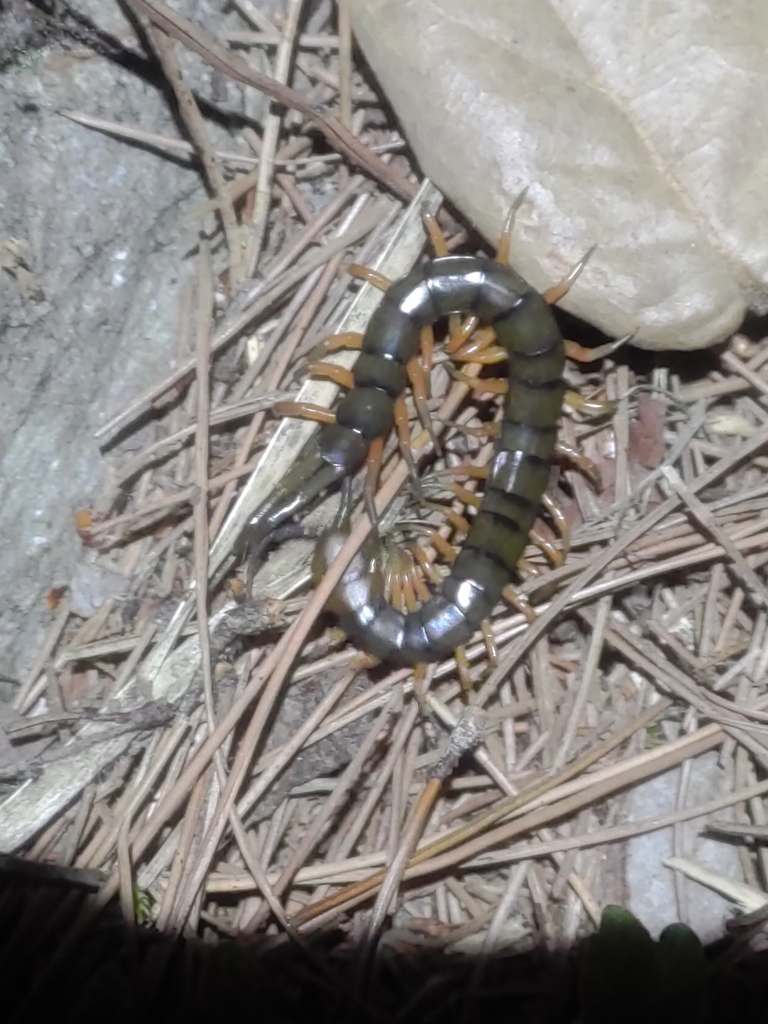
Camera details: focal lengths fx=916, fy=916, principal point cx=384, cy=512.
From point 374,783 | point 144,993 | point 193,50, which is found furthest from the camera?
point 374,783

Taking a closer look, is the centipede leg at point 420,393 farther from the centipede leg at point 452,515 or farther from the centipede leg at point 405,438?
the centipede leg at point 452,515

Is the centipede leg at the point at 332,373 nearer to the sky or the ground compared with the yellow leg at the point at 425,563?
nearer to the sky

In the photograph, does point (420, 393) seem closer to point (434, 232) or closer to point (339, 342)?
point (339, 342)

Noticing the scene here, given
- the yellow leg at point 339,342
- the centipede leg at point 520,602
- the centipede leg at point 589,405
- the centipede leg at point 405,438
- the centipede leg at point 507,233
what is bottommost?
the centipede leg at point 520,602

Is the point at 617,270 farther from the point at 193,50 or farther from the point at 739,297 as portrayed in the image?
the point at 193,50

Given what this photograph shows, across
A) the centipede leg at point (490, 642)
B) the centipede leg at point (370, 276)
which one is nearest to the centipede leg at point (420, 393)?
the centipede leg at point (370, 276)

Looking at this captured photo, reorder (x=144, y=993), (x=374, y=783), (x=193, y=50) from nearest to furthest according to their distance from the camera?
(x=144, y=993) → (x=193, y=50) → (x=374, y=783)

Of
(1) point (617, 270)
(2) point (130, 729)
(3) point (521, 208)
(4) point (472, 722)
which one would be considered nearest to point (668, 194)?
(1) point (617, 270)

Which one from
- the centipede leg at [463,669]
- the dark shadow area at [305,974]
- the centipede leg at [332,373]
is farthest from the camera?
the centipede leg at [332,373]
